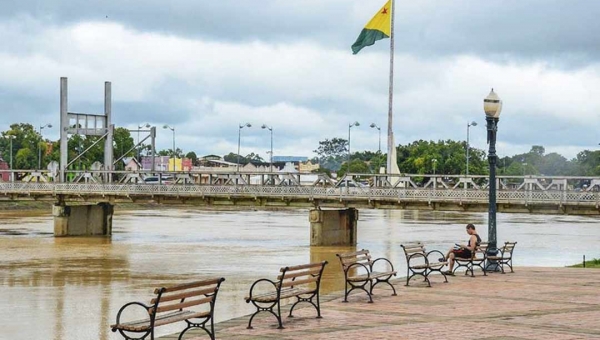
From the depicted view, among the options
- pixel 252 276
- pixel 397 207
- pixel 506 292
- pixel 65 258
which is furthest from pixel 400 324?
pixel 397 207

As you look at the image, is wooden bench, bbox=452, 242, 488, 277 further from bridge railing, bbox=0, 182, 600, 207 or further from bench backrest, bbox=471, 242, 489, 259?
bridge railing, bbox=0, 182, 600, 207

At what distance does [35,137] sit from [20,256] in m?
119

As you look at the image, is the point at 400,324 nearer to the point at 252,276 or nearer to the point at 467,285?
the point at 467,285

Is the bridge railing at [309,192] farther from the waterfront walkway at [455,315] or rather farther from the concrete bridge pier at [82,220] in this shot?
the waterfront walkway at [455,315]

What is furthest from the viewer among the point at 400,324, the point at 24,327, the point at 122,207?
→ the point at 122,207

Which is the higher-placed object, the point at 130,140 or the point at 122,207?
the point at 130,140

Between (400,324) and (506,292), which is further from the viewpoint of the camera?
(506,292)

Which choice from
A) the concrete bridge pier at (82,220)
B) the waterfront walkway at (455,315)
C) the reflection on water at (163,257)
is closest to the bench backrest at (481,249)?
the waterfront walkway at (455,315)

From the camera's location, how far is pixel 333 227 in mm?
52344

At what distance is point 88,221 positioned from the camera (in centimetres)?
6138

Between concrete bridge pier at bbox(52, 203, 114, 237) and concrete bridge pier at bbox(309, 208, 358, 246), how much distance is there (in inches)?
600

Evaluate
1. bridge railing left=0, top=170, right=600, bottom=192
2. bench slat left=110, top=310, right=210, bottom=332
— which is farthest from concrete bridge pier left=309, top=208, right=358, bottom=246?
bench slat left=110, top=310, right=210, bottom=332

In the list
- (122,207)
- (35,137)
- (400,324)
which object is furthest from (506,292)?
(35,137)

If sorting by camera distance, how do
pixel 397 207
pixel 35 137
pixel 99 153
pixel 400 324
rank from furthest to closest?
pixel 35 137
pixel 99 153
pixel 397 207
pixel 400 324
